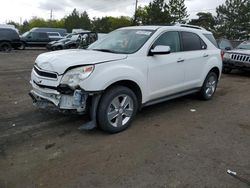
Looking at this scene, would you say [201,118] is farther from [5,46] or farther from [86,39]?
[5,46]

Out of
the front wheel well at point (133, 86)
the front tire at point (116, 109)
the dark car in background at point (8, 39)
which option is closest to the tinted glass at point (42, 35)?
the dark car in background at point (8, 39)

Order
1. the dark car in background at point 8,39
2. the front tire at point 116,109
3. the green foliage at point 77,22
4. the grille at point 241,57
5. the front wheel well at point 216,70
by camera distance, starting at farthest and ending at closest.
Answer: the green foliage at point 77,22
the dark car in background at point 8,39
the grille at point 241,57
the front wheel well at point 216,70
the front tire at point 116,109

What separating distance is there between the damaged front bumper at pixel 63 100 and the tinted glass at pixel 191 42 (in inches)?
108

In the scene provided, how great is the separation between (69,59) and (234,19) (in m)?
49.6

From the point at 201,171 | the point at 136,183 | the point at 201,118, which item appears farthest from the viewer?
the point at 201,118

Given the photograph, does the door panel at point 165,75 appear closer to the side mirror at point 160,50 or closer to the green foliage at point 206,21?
the side mirror at point 160,50

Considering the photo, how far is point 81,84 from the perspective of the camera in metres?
4.25

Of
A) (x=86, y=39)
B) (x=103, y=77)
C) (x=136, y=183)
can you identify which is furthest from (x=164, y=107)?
(x=86, y=39)

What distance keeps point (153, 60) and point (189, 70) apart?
125 centimetres

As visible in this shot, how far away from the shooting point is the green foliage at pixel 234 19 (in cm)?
4728

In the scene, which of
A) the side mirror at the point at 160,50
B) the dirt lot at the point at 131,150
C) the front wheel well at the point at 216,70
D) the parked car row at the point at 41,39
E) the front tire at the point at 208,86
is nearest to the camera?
the dirt lot at the point at 131,150

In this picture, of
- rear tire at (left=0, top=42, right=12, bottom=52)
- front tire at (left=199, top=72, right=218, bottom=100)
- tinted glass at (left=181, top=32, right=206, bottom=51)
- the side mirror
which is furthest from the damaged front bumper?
rear tire at (left=0, top=42, right=12, bottom=52)

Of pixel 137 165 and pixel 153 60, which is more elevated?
pixel 153 60

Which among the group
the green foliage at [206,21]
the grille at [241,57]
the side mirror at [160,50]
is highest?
the green foliage at [206,21]
